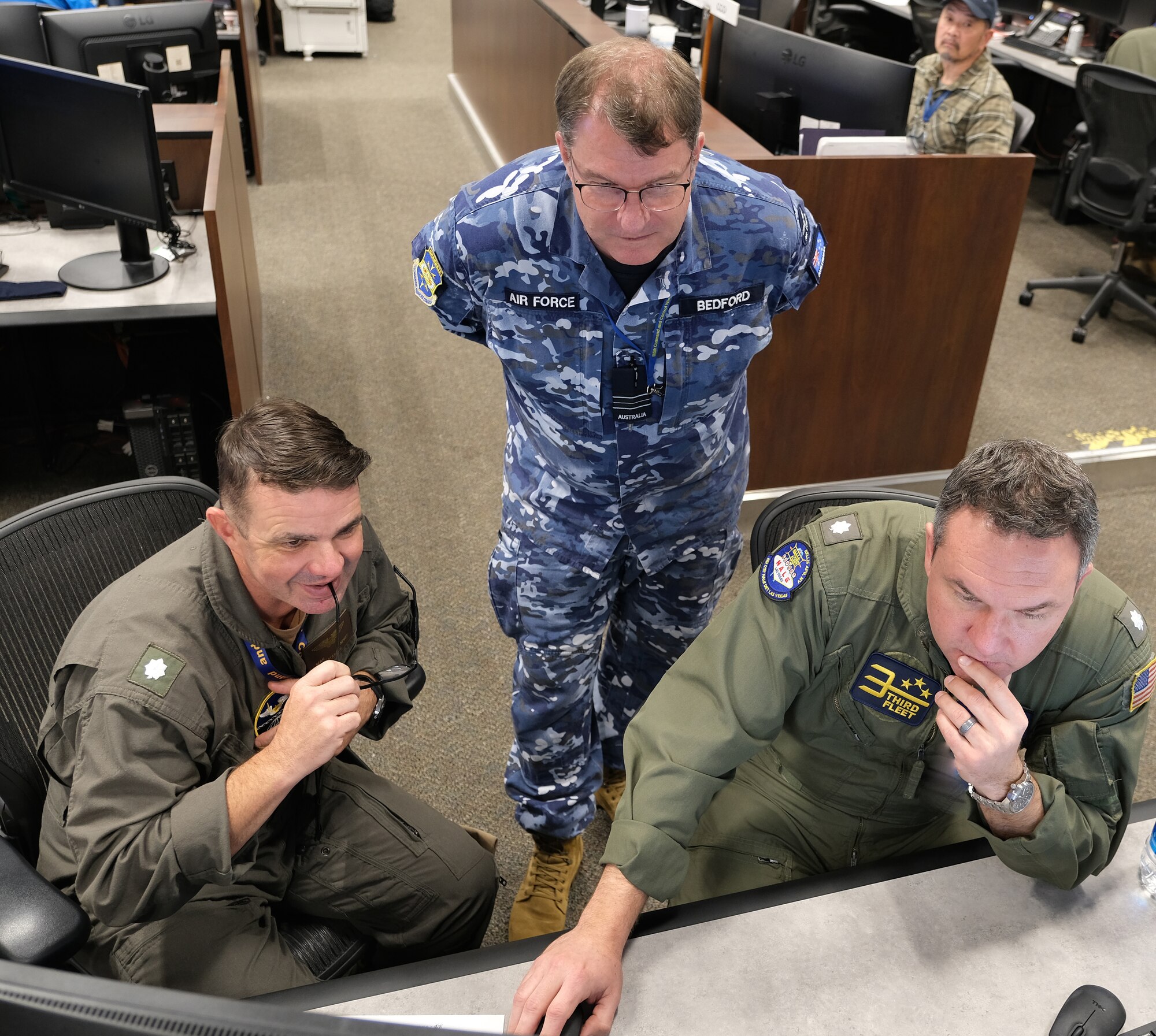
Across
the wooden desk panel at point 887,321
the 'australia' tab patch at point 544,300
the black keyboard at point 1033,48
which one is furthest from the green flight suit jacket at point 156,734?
the black keyboard at point 1033,48

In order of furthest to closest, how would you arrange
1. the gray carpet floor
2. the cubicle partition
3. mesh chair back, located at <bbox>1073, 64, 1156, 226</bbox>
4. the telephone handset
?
the telephone handset < mesh chair back, located at <bbox>1073, 64, 1156, 226</bbox> < the cubicle partition < the gray carpet floor

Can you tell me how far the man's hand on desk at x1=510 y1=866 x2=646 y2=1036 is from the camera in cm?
104

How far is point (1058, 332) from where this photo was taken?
4.18 meters

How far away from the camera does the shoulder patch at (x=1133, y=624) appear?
4.26 feet

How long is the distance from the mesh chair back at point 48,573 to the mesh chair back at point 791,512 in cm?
83

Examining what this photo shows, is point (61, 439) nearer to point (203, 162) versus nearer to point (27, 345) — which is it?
point (27, 345)

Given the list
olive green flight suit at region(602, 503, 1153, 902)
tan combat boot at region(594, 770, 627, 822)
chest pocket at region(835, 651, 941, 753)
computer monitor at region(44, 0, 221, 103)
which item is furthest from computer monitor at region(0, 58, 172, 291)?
chest pocket at region(835, 651, 941, 753)

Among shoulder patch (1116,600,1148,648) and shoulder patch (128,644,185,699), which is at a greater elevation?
shoulder patch (1116,600,1148,648)

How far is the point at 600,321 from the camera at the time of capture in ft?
4.98

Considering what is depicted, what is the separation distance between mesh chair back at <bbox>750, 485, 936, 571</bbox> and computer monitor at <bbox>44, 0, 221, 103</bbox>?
271 centimetres

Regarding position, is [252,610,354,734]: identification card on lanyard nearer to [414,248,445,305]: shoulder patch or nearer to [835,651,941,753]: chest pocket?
[414,248,445,305]: shoulder patch

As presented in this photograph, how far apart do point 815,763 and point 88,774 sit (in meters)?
0.94

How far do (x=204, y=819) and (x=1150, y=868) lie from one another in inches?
44.0

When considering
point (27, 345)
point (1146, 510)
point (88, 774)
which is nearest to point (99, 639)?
point (88, 774)
